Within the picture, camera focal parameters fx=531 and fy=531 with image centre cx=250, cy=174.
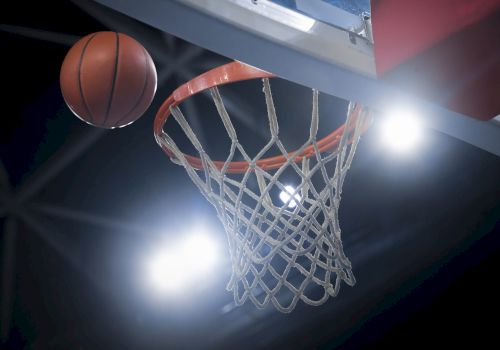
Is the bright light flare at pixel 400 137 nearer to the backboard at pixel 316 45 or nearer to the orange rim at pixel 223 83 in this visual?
the orange rim at pixel 223 83

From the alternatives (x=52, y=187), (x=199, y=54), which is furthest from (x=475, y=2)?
(x=52, y=187)

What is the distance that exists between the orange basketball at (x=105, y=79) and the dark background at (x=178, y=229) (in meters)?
1.24

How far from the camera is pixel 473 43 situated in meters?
0.71

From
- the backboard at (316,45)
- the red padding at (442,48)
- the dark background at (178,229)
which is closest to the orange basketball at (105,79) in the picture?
the backboard at (316,45)

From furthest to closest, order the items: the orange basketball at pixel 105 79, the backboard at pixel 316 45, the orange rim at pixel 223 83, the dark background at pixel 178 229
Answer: the dark background at pixel 178 229, the orange basketball at pixel 105 79, the orange rim at pixel 223 83, the backboard at pixel 316 45

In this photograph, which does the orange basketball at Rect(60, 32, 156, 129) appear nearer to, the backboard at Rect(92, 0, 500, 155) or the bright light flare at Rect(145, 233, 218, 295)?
the backboard at Rect(92, 0, 500, 155)

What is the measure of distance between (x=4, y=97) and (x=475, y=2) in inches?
88.8

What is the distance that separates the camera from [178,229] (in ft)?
11.0

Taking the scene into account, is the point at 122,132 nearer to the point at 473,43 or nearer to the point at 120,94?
the point at 120,94

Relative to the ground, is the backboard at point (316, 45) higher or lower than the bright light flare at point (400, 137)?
lower

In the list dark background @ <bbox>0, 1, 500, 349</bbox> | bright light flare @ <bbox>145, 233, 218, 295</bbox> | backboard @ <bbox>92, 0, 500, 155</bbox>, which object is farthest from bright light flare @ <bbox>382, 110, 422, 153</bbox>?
backboard @ <bbox>92, 0, 500, 155</bbox>

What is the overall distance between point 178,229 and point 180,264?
253 mm

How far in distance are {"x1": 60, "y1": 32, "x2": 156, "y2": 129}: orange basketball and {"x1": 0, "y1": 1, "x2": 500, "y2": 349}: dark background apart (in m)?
1.24

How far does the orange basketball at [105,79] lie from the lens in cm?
128
